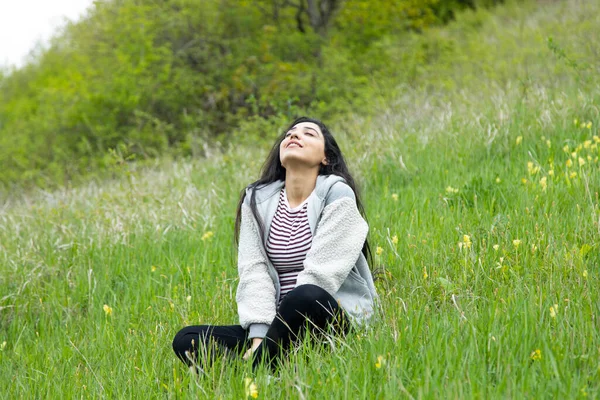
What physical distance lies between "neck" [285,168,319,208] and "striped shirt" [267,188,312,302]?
0.06 m

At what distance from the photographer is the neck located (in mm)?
3092

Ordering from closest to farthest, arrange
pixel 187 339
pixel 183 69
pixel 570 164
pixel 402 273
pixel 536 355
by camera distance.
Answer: pixel 536 355 < pixel 187 339 < pixel 402 273 < pixel 570 164 < pixel 183 69

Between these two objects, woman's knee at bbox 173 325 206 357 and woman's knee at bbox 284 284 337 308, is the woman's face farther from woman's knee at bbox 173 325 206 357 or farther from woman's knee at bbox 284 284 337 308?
woman's knee at bbox 173 325 206 357

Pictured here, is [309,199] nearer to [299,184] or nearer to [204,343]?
[299,184]

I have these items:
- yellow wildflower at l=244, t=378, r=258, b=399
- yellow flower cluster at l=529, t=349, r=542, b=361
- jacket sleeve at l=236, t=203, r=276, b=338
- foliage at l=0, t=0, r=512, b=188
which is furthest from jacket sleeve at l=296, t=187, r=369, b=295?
foliage at l=0, t=0, r=512, b=188

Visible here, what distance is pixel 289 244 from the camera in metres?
3.03

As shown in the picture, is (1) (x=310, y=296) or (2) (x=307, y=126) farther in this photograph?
(2) (x=307, y=126)

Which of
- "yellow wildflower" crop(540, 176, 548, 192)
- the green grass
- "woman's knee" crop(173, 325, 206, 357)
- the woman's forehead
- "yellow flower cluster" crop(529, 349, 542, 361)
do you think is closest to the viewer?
"yellow flower cluster" crop(529, 349, 542, 361)

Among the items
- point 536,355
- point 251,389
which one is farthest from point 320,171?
point 536,355

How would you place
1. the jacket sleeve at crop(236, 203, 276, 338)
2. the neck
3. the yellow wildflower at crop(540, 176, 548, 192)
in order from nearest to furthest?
the jacket sleeve at crop(236, 203, 276, 338)
the neck
the yellow wildflower at crop(540, 176, 548, 192)

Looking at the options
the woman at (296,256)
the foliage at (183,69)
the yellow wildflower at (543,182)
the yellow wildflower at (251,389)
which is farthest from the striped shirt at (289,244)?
the foliage at (183,69)

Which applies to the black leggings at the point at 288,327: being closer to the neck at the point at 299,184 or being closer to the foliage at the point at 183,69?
the neck at the point at 299,184

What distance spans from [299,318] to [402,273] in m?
0.94

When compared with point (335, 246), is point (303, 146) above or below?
above
